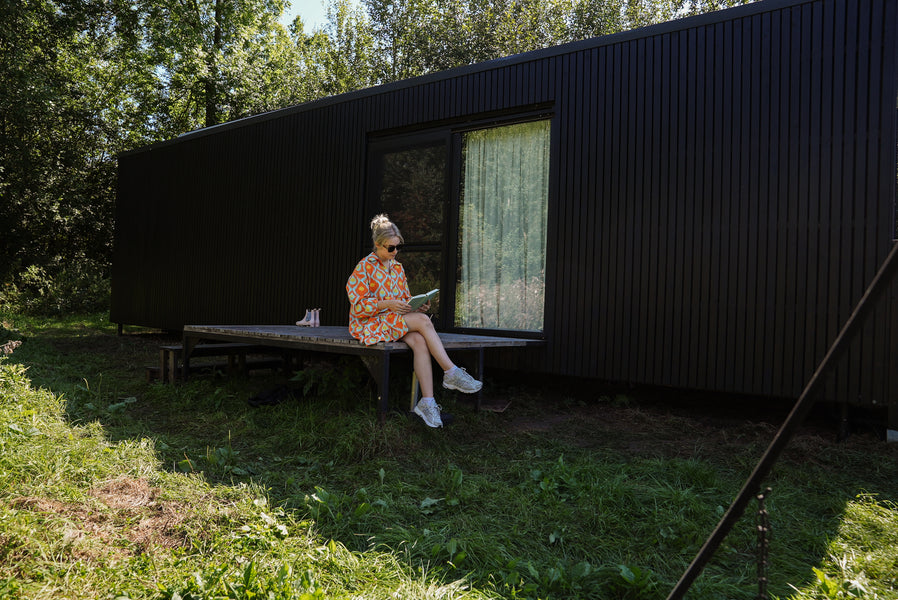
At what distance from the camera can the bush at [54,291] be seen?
40.6 feet

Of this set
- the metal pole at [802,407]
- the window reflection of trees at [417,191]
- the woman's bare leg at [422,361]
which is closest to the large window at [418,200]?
the window reflection of trees at [417,191]

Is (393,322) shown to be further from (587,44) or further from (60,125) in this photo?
(60,125)

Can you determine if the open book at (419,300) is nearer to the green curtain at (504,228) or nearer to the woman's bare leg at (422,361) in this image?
the woman's bare leg at (422,361)

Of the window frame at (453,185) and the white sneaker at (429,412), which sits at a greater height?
the window frame at (453,185)

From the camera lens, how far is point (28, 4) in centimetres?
1175

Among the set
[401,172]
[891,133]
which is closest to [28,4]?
[401,172]

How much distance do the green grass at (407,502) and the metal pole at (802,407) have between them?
0.96 metres

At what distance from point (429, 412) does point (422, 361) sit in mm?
315

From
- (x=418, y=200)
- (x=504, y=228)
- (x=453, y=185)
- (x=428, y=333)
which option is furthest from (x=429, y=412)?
(x=418, y=200)

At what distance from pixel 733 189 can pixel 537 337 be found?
1812 millimetres

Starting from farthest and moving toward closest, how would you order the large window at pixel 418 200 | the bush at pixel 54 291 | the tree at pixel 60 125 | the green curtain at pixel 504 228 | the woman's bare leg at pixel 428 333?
1. the bush at pixel 54 291
2. the tree at pixel 60 125
3. the large window at pixel 418 200
4. the green curtain at pixel 504 228
5. the woman's bare leg at pixel 428 333

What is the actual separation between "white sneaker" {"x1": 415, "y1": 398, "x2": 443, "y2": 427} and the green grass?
2.8 inches

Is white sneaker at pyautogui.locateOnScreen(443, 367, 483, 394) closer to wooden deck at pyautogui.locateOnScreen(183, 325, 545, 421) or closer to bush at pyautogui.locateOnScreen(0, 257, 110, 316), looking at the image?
wooden deck at pyautogui.locateOnScreen(183, 325, 545, 421)

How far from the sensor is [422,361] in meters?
3.67
